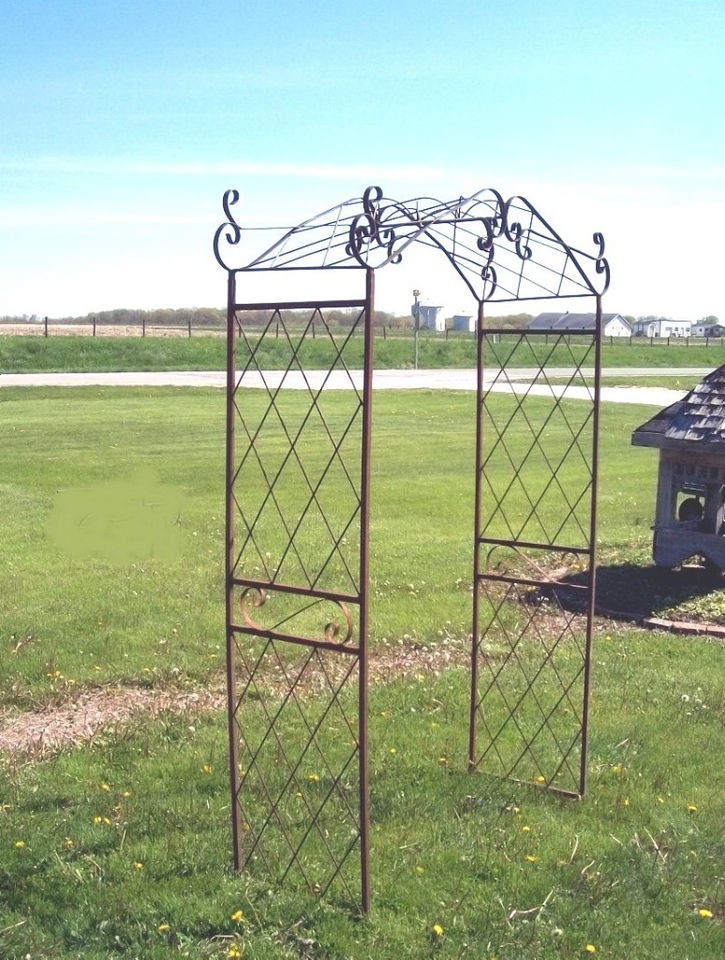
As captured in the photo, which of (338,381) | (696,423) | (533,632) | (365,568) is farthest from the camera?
(338,381)

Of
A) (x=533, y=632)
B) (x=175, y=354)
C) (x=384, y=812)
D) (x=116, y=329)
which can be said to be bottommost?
(x=384, y=812)

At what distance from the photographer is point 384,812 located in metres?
5.36

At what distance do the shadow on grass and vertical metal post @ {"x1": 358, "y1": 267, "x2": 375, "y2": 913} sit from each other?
208 inches

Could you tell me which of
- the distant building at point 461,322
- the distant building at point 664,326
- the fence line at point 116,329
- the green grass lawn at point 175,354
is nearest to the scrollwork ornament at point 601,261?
the green grass lawn at point 175,354

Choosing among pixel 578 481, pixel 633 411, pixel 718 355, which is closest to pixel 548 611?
pixel 578 481

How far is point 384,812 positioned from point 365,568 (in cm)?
177

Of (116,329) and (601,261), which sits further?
(116,329)

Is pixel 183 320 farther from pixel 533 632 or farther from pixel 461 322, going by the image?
pixel 533 632

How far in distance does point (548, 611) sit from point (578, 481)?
7.16 metres

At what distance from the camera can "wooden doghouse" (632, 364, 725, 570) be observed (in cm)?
962

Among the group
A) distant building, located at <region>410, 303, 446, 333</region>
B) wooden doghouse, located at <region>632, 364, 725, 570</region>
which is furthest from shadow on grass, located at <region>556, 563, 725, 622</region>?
distant building, located at <region>410, 303, 446, 333</region>

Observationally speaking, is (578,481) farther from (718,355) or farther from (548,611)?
(718,355)

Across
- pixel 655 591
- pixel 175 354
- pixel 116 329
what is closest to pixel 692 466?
pixel 655 591

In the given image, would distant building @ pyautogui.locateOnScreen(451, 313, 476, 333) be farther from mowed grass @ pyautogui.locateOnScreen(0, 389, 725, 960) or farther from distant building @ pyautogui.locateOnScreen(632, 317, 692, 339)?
mowed grass @ pyautogui.locateOnScreen(0, 389, 725, 960)
